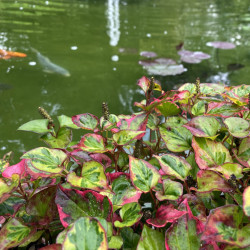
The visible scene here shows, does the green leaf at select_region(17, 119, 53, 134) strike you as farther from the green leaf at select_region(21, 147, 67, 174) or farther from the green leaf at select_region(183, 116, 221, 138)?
the green leaf at select_region(183, 116, 221, 138)

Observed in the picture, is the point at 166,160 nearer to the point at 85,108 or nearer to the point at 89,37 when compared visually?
the point at 85,108

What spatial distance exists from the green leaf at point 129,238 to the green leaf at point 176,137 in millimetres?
195

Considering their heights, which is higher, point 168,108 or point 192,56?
point 168,108

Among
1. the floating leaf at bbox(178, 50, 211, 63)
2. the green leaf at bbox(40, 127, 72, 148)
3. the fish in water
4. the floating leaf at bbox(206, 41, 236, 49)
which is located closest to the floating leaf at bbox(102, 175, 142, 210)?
the green leaf at bbox(40, 127, 72, 148)

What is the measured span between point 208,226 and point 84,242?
0.18m

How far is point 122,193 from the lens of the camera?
1.84 ft

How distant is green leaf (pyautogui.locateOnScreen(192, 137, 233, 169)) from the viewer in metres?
0.61

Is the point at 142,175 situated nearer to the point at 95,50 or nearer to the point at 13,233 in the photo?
the point at 13,233

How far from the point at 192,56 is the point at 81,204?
6.37 ft

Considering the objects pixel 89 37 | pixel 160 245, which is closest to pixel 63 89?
pixel 89 37

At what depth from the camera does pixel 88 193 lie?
54 centimetres

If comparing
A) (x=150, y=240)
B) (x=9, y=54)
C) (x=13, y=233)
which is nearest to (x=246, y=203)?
(x=150, y=240)

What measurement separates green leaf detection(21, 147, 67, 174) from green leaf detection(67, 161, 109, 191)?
0.04 metres

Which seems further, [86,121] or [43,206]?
[86,121]
